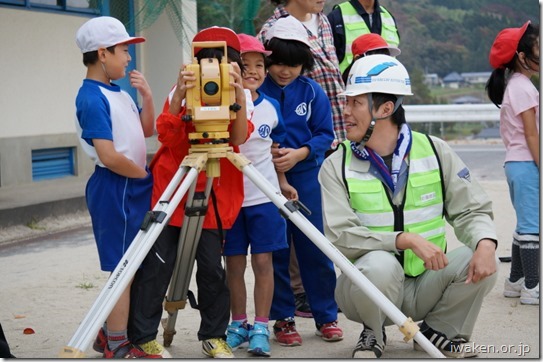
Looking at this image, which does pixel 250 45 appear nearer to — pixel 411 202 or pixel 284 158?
pixel 284 158

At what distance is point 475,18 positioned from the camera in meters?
19.2

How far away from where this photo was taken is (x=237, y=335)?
4547mm

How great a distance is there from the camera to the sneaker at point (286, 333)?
458 centimetres

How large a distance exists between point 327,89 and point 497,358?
6.04ft

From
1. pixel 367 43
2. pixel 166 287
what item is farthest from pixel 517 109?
pixel 166 287

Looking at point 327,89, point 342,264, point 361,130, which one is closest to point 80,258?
point 327,89

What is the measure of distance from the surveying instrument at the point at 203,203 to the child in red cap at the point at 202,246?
0.17 metres

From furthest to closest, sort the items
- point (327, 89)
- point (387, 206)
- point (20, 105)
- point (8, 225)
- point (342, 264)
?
1. point (20, 105)
2. point (8, 225)
3. point (327, 89)
4. point (387, 206)
5. point (342, 264)

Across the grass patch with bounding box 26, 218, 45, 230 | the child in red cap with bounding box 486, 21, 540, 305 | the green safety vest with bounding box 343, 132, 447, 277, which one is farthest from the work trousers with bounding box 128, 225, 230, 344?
the grass patch with bounding box 26, 218, 45, 230

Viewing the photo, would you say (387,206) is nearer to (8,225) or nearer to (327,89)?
(327,89)

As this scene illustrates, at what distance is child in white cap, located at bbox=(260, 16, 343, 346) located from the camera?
15.5 feet

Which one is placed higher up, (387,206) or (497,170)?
(387,206)

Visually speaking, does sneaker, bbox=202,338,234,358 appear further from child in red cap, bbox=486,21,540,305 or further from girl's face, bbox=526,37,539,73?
girl's face, bbox=526,37,539,73
